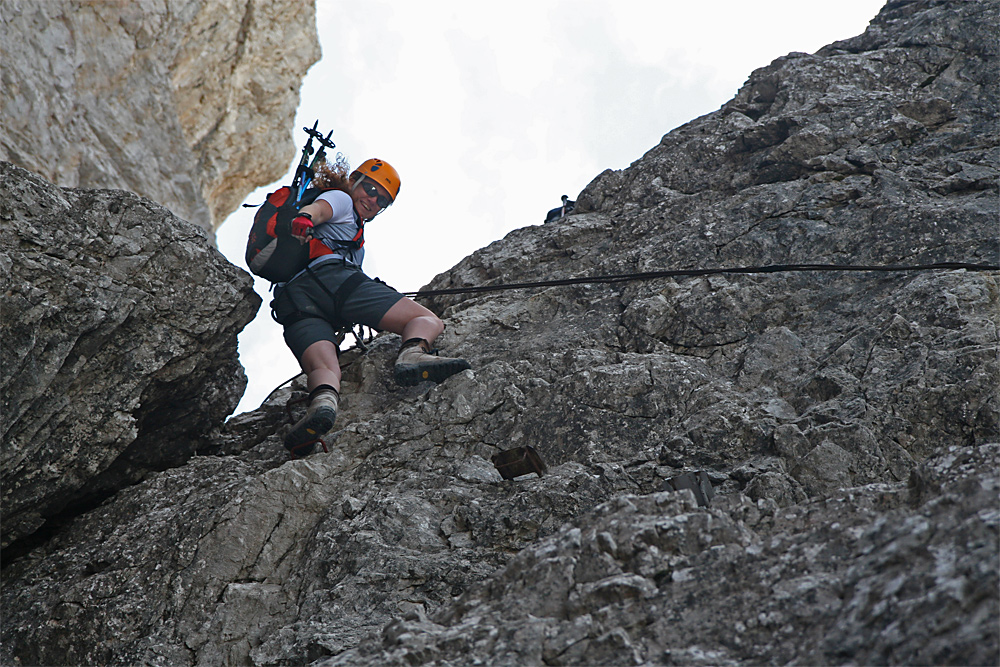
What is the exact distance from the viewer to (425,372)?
6.17m

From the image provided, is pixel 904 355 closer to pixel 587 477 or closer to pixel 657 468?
pixel 657 468

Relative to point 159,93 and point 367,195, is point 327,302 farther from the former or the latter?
point 159,93

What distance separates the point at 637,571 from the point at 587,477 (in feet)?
5.03

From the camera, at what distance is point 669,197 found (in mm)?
Answer: 8047


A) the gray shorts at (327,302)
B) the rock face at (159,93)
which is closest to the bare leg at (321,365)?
the gray shorts at (327,302)

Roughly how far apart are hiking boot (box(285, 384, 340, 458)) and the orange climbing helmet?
2.51 meters

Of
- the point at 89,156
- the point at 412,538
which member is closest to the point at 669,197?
the point at 412,538

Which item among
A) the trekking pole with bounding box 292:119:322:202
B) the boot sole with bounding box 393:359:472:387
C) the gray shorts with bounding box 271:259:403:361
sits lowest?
the boot sole with bounding box 393:359:472:387

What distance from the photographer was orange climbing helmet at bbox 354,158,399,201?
773cm

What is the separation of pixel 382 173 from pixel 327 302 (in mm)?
1580

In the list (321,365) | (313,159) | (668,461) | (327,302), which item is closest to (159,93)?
(313,159)

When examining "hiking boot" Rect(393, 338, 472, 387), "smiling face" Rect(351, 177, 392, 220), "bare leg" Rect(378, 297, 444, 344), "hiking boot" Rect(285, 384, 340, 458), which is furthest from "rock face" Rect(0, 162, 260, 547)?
"smiling face" Rect(351, 177, 392, 220)

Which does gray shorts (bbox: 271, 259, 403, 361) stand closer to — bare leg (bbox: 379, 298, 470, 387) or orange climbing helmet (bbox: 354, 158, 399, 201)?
bare leg (bbox: 379, 298, 470, 387)

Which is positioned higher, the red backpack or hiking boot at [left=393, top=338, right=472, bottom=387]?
the red backpack
